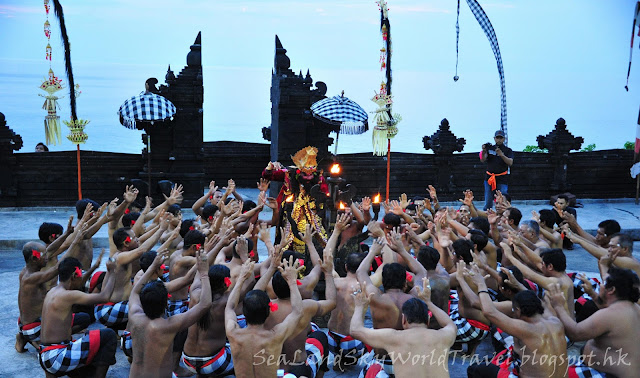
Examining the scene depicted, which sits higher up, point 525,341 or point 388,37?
point 388,37

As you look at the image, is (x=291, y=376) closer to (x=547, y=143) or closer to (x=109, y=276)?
(x=109, y=276)

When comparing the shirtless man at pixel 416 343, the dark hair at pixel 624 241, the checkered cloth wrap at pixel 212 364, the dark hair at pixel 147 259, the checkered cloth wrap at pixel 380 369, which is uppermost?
the dark hair at pixel 624 241

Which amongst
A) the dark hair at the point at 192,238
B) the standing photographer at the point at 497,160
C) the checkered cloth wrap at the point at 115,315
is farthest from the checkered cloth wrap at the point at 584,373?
the standing photographer at the point at 497,160

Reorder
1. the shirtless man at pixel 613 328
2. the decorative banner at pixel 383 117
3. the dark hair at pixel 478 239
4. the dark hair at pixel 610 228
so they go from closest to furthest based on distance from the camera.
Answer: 1. the shirtless man at pixel 613 328
2. the dark hair at pixel 478 239
3. the dark hair at pixel 610 228
4. the decorative banner at pixel 383 117

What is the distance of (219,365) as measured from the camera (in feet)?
19.7

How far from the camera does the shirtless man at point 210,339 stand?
19.6 ft

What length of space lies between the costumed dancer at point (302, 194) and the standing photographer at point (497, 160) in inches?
215

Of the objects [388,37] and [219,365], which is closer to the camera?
[219,365]

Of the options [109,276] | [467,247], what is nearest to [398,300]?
[467,247]

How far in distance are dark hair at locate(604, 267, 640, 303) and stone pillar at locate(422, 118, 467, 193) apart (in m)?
10.1

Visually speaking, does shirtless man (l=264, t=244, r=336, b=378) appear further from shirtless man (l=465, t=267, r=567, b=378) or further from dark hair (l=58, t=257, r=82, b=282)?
dark hair (l=58, t=257, r=82, b=282)

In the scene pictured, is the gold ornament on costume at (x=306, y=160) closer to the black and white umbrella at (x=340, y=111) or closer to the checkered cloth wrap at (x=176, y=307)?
the checkered cloth wrap at (x=176, y=307)

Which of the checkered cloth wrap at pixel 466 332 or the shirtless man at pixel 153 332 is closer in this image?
the shirtless man at pixel 153 332

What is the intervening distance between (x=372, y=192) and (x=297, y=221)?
668 cm
